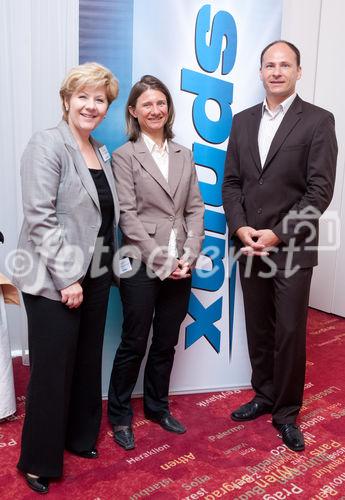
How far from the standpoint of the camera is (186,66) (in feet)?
8.34

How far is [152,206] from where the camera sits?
88.4 inches

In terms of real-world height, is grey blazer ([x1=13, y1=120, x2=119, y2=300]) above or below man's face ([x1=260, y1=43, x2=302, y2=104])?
below

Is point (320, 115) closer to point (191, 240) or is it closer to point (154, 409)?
point (191, 240)

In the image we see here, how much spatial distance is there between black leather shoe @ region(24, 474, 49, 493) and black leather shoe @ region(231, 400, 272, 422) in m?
1.04

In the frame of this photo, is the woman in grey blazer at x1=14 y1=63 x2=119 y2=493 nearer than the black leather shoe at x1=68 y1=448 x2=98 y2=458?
Yes

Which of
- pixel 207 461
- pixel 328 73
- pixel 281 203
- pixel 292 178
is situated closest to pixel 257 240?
pixel 281 203

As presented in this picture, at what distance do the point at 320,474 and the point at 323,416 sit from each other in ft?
1.82

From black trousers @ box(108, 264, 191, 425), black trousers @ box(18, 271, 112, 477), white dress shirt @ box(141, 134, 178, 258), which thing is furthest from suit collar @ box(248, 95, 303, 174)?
black trousers @ box(18, 271, 112, 477)

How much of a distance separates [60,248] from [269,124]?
4.00 ft

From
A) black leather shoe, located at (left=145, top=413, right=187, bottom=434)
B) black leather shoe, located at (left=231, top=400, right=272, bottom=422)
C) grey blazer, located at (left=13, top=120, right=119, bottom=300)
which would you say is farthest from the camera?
black leather shoe, located at (left=231, top=400, right=272, bottom=422)

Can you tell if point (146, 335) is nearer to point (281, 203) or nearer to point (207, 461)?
point (207, 461)

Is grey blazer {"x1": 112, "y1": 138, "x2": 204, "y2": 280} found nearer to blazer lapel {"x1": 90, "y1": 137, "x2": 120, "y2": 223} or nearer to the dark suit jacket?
blazer lapel {"x1": 90, "y1": 137, "x2": 120, "y2": 223}

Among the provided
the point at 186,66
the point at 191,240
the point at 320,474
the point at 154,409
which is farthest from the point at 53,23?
the point at 320,474

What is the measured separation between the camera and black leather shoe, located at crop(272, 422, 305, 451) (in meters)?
2.33
